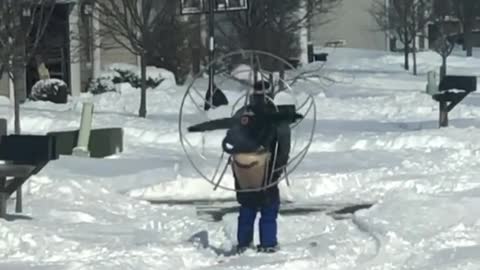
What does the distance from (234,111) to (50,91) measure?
17415mm

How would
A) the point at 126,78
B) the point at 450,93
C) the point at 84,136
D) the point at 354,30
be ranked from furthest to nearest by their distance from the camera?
1. the point at 354,30
2. the point at 126,78
3. the point at 450,93
4. the point at 84,136

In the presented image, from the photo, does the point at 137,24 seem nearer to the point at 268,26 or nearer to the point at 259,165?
the point at 268,26

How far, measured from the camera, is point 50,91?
29.1m

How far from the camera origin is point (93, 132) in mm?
17594

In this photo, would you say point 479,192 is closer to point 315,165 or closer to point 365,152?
point 315,165

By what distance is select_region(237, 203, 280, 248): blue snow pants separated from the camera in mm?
9938

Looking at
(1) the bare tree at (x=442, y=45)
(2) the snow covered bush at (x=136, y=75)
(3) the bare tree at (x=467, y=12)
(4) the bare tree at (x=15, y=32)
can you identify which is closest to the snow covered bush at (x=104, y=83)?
(2) the snow covered bush at (x=136, y=75)

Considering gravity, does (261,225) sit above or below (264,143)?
below

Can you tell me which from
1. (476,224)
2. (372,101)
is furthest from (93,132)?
(372,101)

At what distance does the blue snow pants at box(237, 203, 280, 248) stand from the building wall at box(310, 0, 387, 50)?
5457 cm

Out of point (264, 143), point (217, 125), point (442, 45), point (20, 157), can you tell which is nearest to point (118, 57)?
point (442, 45)

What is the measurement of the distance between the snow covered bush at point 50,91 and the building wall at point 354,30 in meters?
36.1

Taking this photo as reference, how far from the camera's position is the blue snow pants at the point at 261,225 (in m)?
9.94

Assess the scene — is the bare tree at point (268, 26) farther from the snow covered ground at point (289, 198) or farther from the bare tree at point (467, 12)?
the bare tree at point (467, 12)
